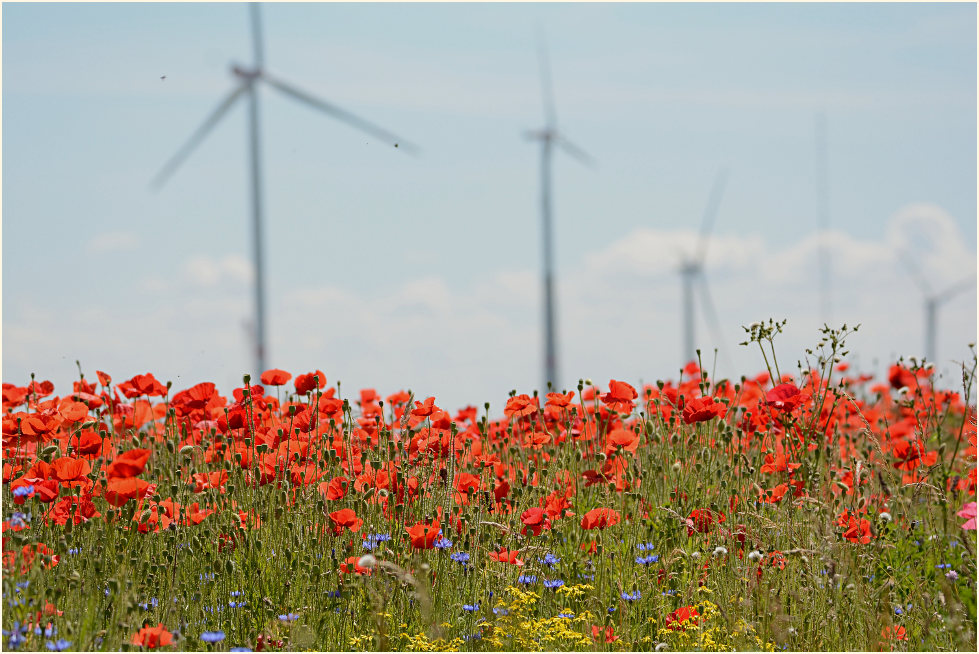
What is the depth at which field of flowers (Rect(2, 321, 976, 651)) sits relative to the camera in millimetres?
4316

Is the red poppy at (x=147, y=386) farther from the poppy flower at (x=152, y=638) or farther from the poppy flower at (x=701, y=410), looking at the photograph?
the poppy flower at (x=701, y=410)

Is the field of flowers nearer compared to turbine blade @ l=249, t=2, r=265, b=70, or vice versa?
the field of flowers

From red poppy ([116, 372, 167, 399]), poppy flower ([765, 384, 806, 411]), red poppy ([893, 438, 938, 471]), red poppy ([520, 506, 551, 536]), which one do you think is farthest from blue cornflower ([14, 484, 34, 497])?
red poppy ([893, 438, 938, 471])

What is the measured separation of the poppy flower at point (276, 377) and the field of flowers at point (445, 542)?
0.02 meters

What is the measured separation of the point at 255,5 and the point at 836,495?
15.9m

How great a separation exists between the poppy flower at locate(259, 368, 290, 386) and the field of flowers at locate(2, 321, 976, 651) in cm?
2

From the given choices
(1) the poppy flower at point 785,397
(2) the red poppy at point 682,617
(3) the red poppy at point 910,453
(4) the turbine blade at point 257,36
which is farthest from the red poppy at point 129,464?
(4) the turbine blade at point 257,36

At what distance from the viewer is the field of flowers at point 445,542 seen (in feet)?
14.2

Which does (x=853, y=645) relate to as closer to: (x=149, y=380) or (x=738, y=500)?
(x=738, y=500)

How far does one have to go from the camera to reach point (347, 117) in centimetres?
1883

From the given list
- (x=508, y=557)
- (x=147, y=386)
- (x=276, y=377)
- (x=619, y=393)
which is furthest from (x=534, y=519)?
(x=147, y=386)

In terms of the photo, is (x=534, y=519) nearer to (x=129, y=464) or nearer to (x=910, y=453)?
(x=129, y=464)

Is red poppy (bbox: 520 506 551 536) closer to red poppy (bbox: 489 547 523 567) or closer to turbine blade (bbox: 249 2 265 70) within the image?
red poppy (bbox: 489 547 523 567)

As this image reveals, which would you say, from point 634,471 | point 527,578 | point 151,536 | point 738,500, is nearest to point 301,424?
point 151,536
